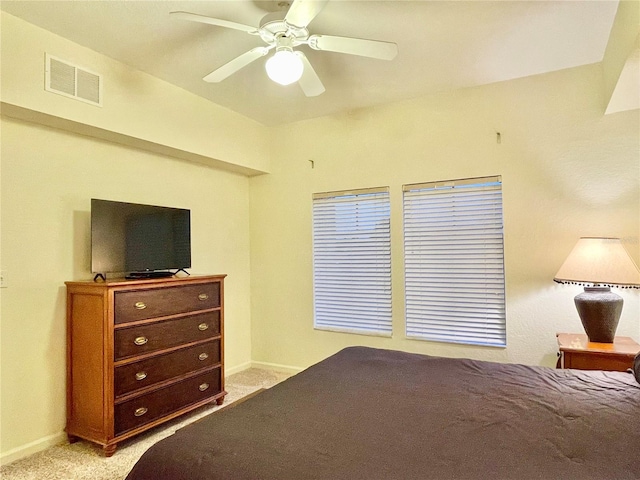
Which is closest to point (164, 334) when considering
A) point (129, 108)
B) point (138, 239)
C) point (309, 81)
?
point (138, 239)

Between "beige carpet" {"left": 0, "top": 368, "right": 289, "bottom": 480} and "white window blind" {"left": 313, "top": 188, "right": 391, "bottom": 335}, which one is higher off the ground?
"white window blind" {"left": 313, "top": 188, "right": 391, "bottom": 335}

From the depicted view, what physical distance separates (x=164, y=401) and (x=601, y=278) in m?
3.16

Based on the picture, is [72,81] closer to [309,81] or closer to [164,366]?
[309,81]

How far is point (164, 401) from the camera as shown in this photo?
9.67 feet

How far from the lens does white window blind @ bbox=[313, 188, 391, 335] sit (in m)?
3.90

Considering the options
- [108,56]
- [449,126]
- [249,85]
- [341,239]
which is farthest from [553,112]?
[108,56]

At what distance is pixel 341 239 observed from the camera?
163 inches

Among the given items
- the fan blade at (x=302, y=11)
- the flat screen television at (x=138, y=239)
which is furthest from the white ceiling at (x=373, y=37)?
the flat screen television at (x=138, y=239)

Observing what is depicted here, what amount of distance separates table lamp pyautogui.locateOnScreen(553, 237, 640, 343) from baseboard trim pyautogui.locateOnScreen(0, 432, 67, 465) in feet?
12.1

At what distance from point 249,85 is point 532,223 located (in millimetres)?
2638

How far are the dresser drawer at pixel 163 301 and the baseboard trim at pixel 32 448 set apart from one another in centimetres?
97

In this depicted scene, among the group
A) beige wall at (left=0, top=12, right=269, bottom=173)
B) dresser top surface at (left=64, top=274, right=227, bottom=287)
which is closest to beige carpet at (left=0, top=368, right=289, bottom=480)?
dresser top surface at (left=64, top=274, right=227, bottom=287)

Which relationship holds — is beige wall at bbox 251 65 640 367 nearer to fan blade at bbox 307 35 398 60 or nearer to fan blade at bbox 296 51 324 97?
fan blade at bbox 296 51 324 97

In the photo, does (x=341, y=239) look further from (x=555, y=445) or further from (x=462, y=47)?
(x=555, y=445)
